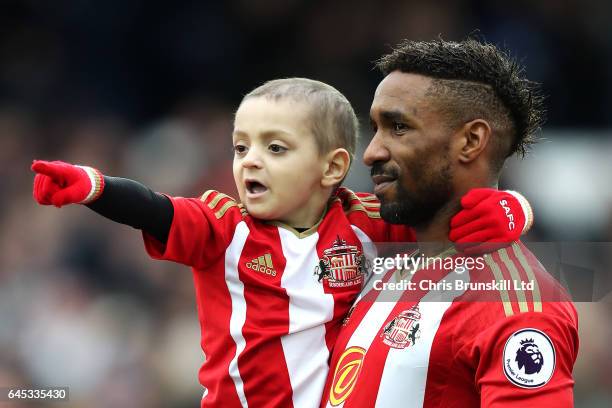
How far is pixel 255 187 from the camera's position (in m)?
2.66

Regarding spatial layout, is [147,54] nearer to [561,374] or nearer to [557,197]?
[557,197]

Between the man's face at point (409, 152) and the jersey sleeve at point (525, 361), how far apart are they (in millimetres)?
496

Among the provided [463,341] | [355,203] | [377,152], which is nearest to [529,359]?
[463,341]

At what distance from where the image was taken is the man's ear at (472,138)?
8.36 feet

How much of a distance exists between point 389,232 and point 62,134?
13.4 ft

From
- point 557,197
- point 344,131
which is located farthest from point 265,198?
point 557,197

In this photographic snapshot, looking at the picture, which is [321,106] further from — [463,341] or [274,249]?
[463,341]

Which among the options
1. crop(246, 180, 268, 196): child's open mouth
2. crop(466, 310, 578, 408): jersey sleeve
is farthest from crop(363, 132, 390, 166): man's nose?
crop(466, 310, 578, 408): jersey sleeve

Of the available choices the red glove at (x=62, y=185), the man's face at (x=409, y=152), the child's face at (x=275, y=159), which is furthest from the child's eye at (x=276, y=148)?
the red glove at (x=62, y=185)

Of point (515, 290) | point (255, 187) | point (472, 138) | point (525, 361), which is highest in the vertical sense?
point (472, 138)

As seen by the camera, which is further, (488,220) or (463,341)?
(488,220)

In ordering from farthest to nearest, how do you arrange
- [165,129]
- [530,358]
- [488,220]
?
[165,129], [488,220], [530,358]

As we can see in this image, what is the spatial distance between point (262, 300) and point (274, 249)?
0.48 ft

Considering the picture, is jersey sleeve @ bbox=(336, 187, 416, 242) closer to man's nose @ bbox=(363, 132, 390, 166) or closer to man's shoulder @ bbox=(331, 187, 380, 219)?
man's shoulder @ bbox=(331, 187, 380, 219)
